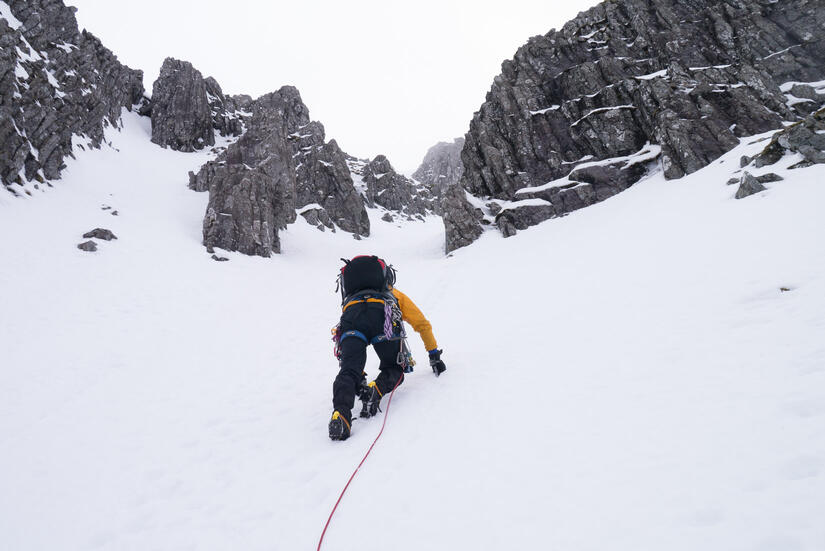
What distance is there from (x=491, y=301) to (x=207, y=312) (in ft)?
38.2

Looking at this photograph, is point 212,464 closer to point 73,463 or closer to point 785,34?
point 73,463

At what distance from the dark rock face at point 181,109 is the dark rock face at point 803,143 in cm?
6627

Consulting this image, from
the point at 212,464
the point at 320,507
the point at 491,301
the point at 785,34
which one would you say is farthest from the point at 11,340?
the point at 785,34

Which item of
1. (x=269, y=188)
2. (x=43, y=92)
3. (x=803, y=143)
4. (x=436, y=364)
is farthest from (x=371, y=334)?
(x=43, y=92)

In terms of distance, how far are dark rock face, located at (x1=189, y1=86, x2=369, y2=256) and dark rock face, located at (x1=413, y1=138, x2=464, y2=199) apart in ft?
220

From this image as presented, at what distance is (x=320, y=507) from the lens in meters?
3.88

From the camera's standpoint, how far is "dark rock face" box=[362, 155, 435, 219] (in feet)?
246

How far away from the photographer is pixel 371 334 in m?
6.38

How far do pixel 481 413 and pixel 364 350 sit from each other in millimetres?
2376

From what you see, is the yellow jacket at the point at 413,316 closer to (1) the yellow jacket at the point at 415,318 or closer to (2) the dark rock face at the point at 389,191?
(1) the yellow jacket at the point at 415,318

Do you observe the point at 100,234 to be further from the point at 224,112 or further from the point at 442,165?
the point at 442,165

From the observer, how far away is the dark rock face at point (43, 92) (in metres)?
19.9

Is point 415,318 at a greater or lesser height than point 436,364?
greater

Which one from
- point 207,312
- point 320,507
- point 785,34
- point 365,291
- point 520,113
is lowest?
point 320,507
